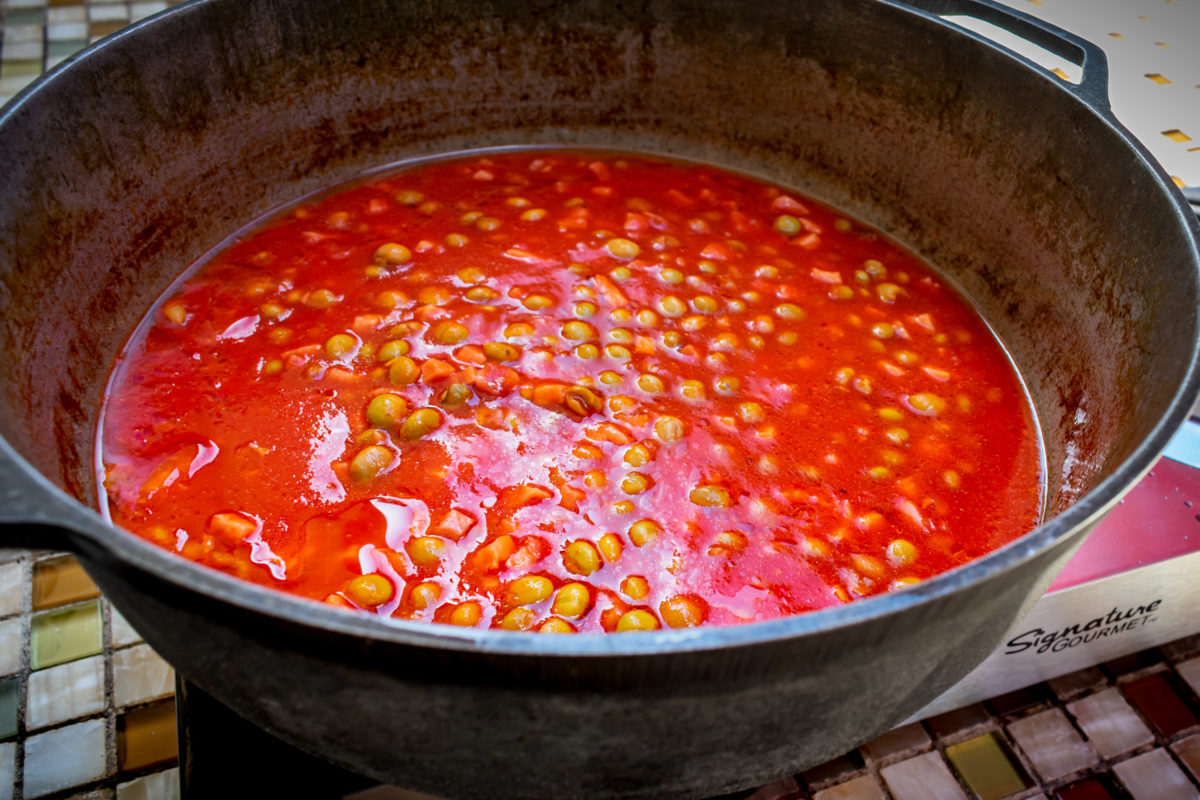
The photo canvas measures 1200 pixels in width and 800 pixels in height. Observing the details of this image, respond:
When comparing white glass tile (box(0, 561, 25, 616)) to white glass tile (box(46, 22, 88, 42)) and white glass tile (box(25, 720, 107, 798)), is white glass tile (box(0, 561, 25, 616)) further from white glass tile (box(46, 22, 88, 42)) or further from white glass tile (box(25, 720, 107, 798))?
white glass tile (box(46, 22, 88, 42))

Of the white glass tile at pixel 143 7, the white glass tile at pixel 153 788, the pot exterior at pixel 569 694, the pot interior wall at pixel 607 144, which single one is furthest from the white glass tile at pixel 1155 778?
the white glass tile at pixel 143 7

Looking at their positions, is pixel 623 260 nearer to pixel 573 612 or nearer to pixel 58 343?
pixel 573 612

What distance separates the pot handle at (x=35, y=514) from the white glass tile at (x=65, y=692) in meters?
1.02

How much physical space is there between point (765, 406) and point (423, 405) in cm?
57

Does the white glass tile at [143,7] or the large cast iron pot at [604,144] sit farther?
the white glass tile at [143,7]

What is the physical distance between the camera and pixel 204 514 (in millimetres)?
1297

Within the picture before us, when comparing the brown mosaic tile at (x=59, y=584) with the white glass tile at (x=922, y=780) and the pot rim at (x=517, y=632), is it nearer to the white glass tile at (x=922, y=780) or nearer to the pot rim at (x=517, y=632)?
the pot rim at (x=517, y=632)

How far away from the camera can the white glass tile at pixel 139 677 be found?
1648mm

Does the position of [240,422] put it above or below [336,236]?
below

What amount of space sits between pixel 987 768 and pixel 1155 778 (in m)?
0.31

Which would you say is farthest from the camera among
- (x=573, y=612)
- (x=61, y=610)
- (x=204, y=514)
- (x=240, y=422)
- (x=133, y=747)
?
(x=61, y=610)

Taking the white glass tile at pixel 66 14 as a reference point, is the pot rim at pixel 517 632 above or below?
below

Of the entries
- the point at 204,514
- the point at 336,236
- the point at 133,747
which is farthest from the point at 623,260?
the point at 133,747

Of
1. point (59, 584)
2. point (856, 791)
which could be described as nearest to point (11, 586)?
point (59, 584)
